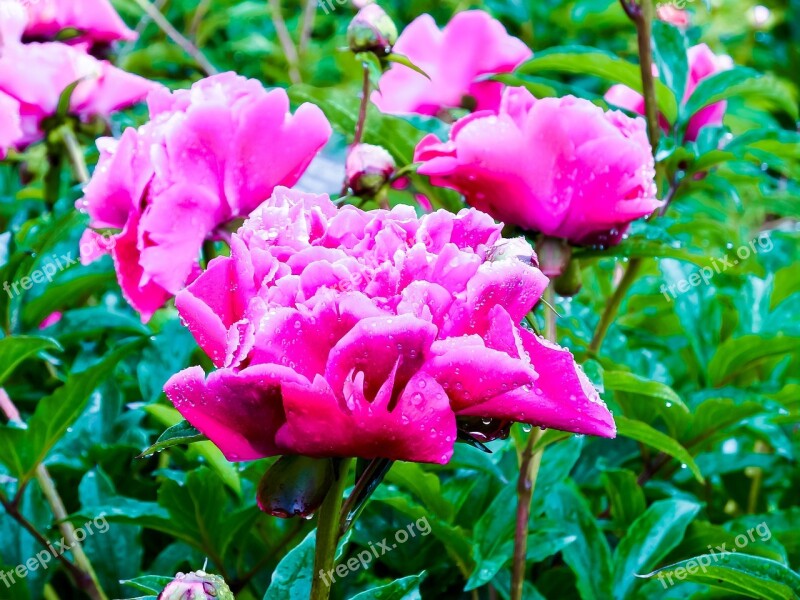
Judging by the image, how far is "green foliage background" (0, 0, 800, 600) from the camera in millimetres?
746

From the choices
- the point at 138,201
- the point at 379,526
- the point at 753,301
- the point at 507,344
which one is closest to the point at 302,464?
the point at 507,344

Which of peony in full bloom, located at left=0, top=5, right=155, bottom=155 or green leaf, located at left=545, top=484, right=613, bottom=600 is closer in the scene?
green leaf, located at left=545, top=484, right=613, bottom=600

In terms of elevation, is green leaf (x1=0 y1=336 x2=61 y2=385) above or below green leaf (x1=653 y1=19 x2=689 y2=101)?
below

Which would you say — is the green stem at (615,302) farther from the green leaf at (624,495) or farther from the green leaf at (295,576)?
the green leaf at (295,576)

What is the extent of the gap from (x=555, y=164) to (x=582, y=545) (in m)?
0.33

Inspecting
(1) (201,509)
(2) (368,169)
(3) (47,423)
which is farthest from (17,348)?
(2) (368,169)

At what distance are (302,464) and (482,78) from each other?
525 millimetres

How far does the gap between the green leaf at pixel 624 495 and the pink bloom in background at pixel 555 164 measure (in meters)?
0.26

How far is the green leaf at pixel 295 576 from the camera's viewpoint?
52 centimetres

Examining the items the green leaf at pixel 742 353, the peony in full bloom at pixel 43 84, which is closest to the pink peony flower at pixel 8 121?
the peony in full bloom at pixel 43 84

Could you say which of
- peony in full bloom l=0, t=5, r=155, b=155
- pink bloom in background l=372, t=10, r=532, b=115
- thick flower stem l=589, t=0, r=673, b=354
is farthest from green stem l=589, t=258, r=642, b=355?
peony in full bloom l=0, t=5, r=155, b=155

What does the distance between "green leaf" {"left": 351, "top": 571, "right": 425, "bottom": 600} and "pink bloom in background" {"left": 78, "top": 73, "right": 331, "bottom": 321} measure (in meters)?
0.23

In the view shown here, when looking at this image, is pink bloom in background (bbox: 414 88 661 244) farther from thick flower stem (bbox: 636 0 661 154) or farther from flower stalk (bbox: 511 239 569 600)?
thick flower stem (bbox: 636 0 661 154)

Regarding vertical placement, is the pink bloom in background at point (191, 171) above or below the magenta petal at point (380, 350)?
below
